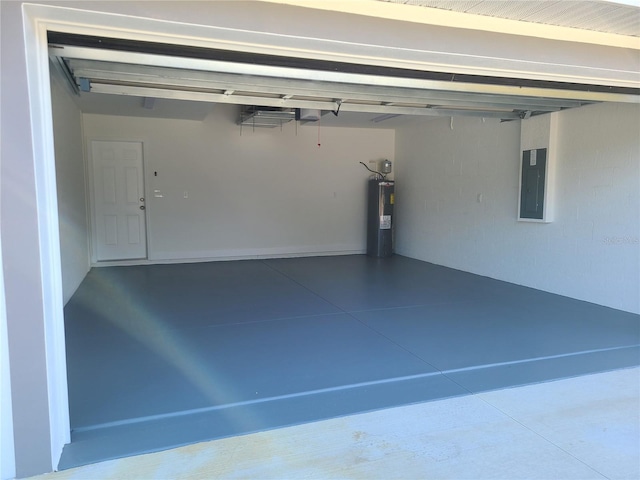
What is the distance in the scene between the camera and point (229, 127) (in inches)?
308

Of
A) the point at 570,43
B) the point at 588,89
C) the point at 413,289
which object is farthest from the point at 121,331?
the point at 588,89

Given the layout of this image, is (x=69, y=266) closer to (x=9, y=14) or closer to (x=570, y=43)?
(x=9, y=14)

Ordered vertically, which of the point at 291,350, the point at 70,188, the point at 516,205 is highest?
the point at 70,188

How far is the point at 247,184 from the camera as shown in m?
8.11

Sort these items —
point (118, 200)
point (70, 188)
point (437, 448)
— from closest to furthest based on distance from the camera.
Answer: point (437, 448) < point (70, 188) < point (118, 200)

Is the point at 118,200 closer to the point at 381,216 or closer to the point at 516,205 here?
the point at 381,216

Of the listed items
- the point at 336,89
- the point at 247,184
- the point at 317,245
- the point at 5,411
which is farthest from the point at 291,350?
the point at 317,245

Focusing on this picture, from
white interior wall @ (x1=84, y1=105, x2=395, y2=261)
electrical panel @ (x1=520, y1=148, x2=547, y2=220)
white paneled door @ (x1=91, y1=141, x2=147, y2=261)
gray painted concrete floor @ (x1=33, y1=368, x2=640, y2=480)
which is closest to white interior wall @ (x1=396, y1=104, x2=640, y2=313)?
electrical panel @ (x1=520, y1=148, x2=547, y2=220)

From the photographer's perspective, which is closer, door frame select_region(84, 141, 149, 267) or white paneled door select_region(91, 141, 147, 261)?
door frame select_region(84, 141, 149, 267)

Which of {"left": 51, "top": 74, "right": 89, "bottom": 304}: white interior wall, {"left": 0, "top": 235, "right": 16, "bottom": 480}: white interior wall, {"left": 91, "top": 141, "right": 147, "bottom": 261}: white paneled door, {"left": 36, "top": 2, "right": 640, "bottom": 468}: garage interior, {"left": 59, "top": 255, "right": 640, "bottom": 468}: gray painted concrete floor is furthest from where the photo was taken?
{"left": 91, "top": 141, "right": 147, "bottom": 261}: white paneled door

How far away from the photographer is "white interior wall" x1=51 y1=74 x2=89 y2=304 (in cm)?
477

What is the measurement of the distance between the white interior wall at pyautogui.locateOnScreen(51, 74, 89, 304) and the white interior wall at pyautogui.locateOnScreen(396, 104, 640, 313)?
18.7ft

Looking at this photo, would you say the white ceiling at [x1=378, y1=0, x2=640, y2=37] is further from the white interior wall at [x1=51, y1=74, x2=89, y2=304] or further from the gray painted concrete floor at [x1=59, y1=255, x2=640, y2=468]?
the white interior wall at [x1=51, y1=74, x2=89, y2=304]

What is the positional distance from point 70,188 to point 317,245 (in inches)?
182
